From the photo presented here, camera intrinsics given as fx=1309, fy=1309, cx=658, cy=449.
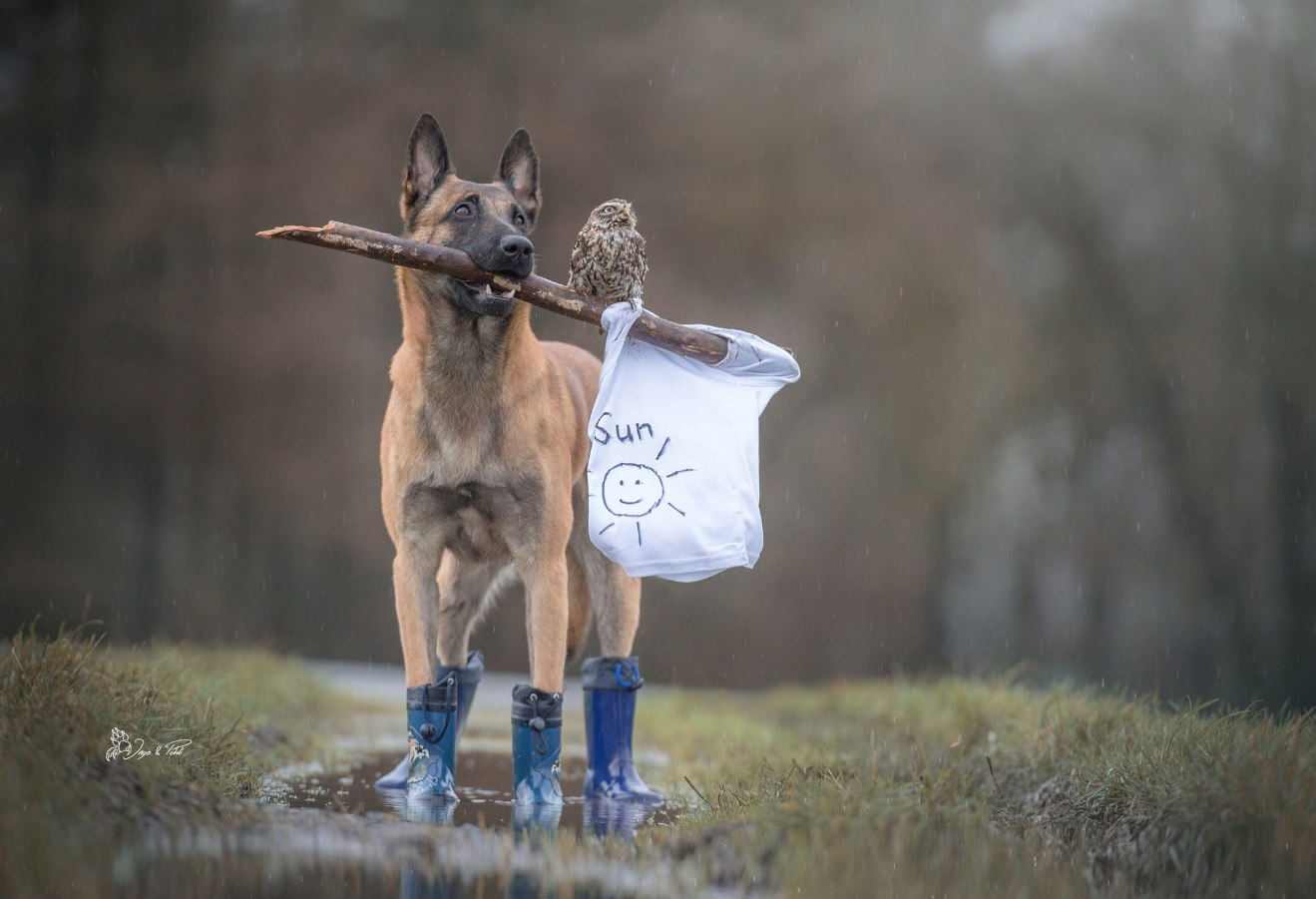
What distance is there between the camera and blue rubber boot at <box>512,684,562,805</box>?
4.60 m

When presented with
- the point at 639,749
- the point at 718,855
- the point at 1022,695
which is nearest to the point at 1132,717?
the point at 1022,695

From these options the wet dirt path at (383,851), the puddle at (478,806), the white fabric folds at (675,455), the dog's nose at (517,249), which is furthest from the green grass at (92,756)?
the dog's nose at (517,249)

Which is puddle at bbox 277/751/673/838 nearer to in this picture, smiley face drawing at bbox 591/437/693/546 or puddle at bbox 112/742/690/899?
puddle at bbox 112/742/690/899

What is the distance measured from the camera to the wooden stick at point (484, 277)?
413 cm

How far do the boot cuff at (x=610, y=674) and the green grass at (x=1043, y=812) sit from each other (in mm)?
515

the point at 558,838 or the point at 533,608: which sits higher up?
the point at 533,608

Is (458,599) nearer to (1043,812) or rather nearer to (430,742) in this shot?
(430,742)

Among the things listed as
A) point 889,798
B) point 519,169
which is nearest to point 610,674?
point 889,798

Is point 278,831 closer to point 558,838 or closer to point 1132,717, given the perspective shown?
point 558,838

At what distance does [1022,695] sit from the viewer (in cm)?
647

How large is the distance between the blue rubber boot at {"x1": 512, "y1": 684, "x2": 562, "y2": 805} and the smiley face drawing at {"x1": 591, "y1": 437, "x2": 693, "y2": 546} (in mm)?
636

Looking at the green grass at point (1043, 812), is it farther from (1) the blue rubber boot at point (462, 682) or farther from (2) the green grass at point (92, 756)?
(2) the green grass at point (92, 756)

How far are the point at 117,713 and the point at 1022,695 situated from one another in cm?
422

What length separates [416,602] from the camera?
4688 millimetres
